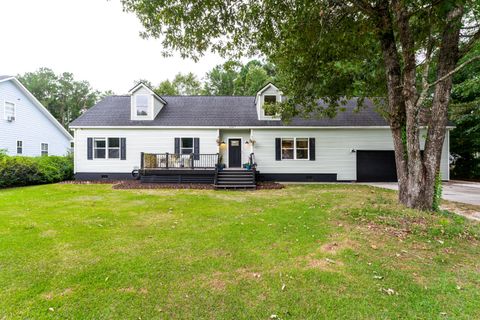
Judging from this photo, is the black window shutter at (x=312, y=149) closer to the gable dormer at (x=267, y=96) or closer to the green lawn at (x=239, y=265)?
the gable dormer at (x=267, y=96)

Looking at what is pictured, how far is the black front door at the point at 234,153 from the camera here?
1417 cm

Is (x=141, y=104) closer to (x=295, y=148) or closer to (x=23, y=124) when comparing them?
(x=295, y=148)

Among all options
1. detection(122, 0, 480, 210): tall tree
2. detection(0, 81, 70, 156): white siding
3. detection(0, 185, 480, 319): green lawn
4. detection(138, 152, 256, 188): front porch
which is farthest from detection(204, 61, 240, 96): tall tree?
detection(0, 185, 480, 319): green lawn

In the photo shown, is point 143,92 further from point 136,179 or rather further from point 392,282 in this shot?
point 392,282

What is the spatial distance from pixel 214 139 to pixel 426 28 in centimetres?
1037

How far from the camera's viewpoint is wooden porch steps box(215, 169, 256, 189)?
11164 mm

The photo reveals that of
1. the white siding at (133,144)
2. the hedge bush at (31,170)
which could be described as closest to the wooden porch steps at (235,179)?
the white siding at (133,144)

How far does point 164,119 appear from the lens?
14148 millimetres

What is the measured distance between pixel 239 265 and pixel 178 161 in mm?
10336

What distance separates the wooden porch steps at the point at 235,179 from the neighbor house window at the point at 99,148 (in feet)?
24.3

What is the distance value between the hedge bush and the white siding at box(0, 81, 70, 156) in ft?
14.4

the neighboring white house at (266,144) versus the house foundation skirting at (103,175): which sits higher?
the neighboring white house at (266,144)

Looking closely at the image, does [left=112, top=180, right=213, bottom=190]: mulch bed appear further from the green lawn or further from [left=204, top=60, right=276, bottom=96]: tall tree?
[left=204, top=60, right=276, bottom=96]: tall tree

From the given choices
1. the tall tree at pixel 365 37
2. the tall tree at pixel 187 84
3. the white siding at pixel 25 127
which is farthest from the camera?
the tall tree at pixel 187 84
